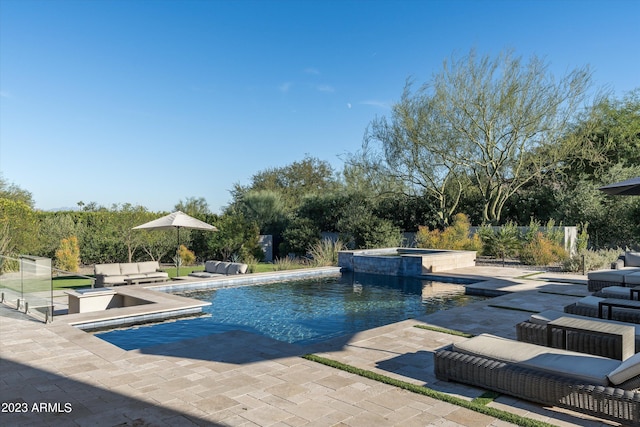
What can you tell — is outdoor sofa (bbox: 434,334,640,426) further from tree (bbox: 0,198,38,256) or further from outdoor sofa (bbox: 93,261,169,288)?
tree (bbox: 0,198,38,256)

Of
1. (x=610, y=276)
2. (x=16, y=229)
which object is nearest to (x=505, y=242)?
(x=610, y=276)

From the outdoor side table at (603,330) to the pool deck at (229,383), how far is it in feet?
4.03

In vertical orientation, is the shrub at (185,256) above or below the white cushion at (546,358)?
above

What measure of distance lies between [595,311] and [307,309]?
5.25 meters

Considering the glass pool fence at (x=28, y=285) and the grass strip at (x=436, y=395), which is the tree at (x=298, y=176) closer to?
the glass pool fence at (x=28, y=285)

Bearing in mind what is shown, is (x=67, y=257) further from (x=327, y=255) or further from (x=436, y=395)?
(x=436, y=395)

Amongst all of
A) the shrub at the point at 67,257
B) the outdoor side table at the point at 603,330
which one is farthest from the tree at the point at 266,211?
the outdoor side table at the point at 603,330

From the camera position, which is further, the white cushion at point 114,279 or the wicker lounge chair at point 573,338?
the white cushion at point 114,279

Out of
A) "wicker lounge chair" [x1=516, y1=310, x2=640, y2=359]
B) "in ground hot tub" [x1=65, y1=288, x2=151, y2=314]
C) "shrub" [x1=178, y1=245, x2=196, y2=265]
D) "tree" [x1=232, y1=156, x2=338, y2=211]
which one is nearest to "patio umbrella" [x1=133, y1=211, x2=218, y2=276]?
"in ground hot tub" [x1=65, y1=288, x2=151, y2=314]

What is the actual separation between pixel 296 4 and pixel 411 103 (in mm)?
7190

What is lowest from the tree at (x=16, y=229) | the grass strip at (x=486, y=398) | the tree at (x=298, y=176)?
the grass strip at (x=486, y=398)

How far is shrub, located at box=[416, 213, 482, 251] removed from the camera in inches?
678

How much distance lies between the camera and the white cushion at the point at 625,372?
A: 3299 mm

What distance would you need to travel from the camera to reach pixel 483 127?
19.2m
